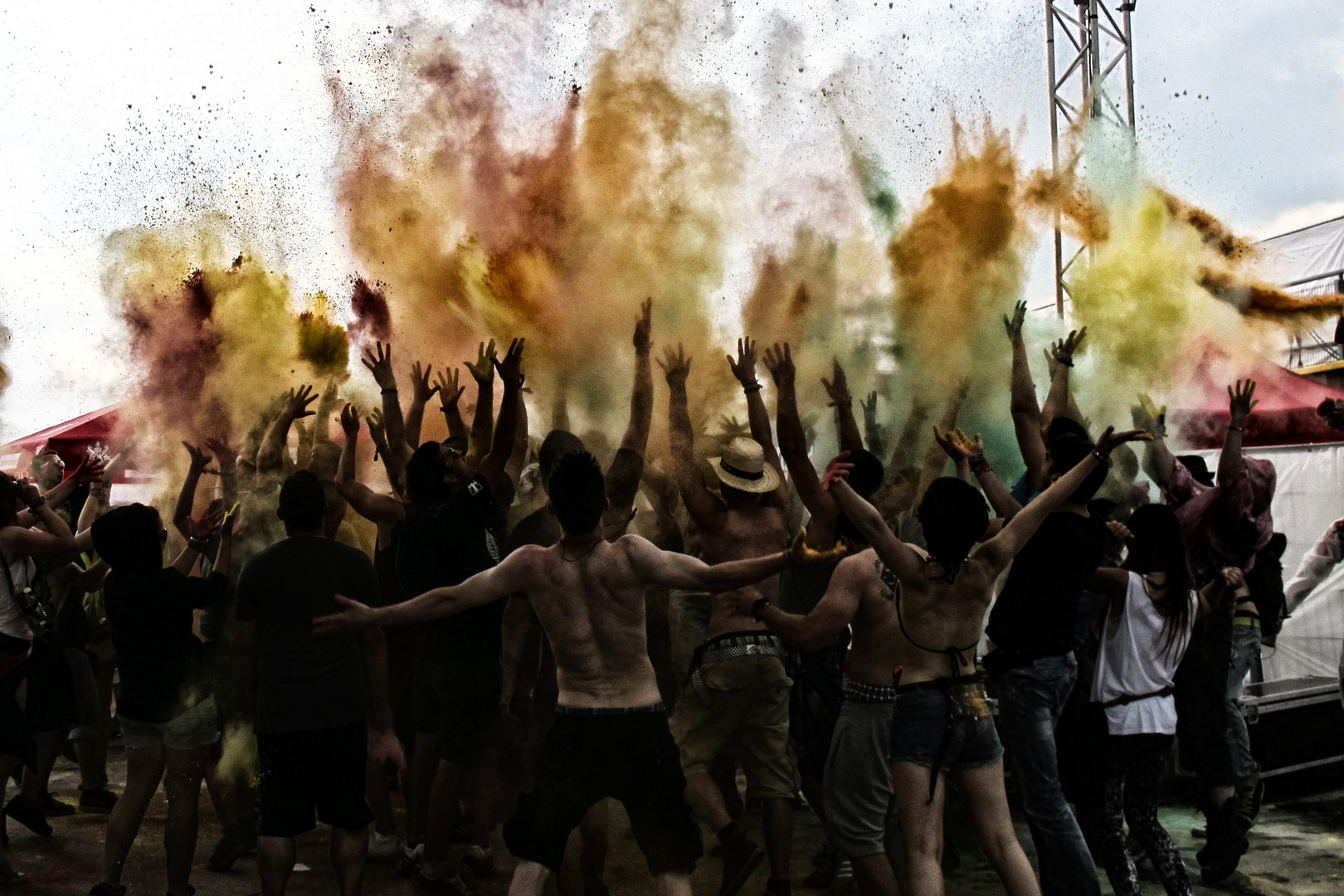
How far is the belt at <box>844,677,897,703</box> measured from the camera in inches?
152

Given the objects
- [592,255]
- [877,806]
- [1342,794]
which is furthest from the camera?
[592,255]

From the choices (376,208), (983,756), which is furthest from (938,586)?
(376,208)

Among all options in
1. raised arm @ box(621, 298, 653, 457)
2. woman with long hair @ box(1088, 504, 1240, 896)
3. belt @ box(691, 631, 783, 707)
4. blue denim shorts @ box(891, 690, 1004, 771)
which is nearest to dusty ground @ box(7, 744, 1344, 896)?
woman with long hair @ box(1088, 504, 1240, 896)

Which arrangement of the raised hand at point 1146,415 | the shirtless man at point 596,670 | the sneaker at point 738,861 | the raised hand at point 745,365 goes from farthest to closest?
1. the raised hand at point 1146,415
2. the raised hand at point 745,365
3. the sneaker at point 738,861
4. the shirtless man at point 596,670

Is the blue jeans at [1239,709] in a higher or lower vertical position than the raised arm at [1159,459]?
lower

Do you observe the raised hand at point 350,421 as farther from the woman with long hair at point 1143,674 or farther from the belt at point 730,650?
the woman with long hair at point 1143,674

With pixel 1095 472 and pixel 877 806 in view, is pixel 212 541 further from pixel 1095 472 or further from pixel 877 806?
pixel 1095 472

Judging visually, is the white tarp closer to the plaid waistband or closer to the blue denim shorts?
the blue denim shorts

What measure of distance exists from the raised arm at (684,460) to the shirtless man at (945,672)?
1.27 meters

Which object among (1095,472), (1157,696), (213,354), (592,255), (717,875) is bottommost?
(717,875)

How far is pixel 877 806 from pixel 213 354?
555 cm

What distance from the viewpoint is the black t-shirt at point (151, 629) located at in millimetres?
4461

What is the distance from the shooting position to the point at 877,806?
387 centimetres

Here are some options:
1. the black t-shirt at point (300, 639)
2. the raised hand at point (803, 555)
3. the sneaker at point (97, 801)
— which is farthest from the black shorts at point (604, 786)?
the sneaker at point (97, 801)
